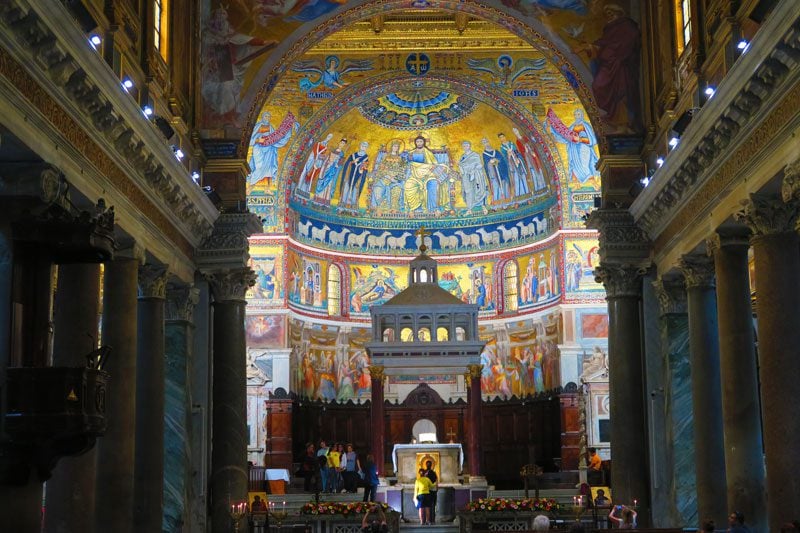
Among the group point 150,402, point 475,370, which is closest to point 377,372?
point 475,370

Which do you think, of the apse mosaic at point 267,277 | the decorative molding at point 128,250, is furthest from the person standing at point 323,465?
the decorative molding at point 128,250

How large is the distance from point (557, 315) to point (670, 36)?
16.7m

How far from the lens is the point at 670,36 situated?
2512cm

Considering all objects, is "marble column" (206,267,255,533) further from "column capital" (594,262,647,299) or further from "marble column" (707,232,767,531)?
"marble column" (707,232,767,531)

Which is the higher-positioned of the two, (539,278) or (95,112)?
(539,278)

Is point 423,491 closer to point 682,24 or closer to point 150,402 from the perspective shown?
point 150,402

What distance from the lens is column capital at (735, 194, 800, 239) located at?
17.9 meters

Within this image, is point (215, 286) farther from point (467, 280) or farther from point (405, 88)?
point (467, 280)

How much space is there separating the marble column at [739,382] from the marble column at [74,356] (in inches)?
422

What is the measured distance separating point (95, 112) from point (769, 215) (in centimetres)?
1077

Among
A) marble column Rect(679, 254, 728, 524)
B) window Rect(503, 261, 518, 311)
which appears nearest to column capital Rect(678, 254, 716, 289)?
marble column Rect(679, 254, 728, 524)

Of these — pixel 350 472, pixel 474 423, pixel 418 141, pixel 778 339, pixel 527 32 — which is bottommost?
pixel 350 472

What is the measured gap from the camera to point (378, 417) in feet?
116

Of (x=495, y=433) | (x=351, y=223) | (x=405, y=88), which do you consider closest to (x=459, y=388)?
(x=495, y=433)
